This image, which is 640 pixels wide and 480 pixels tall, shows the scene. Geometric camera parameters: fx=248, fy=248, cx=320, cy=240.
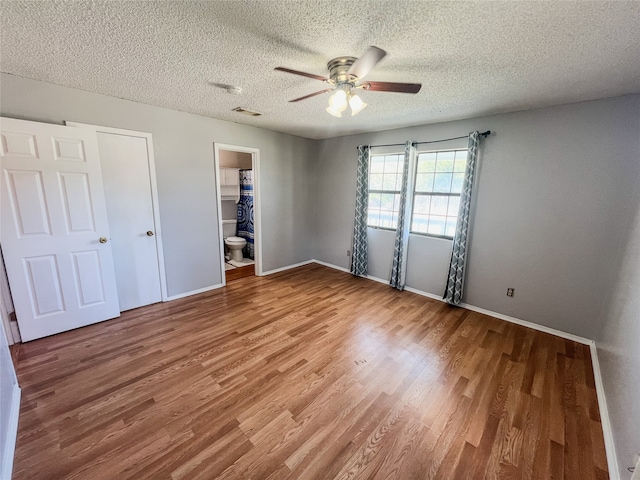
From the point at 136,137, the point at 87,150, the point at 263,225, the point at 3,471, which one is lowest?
the point at 3,471

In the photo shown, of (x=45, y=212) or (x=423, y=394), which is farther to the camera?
(x=45, y=212)

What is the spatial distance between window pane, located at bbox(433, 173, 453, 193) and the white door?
4044mm

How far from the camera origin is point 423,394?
191 centimetres

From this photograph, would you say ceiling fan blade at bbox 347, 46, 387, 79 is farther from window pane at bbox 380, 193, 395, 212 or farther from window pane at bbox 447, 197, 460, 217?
window pane at bbox 380, 193, 395, 212

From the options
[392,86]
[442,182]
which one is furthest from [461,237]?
[392,86]

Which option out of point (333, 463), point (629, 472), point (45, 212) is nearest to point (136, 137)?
point (45, 212)

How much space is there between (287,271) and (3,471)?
3.65 meters

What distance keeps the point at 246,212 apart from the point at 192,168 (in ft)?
6.36

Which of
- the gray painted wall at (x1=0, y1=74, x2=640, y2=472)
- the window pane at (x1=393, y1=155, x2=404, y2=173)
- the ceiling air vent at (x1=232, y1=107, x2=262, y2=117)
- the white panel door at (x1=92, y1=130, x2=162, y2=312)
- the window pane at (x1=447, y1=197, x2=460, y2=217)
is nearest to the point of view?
the gray painted wall at (x1=0, y1=74, x2=640, y2=472)

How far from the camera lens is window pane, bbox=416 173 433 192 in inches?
140

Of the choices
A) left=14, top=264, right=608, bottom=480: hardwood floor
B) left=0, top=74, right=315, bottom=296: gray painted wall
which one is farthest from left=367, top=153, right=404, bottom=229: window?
left=14, top=264, right=608, bottom=480: hardwood floor

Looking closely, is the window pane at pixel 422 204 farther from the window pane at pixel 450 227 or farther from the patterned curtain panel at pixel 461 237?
the patterned curtain panel at pixel 461 237

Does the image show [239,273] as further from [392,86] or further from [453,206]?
[392,86]

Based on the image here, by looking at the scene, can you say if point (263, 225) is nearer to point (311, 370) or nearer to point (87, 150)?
point (87, 150)
